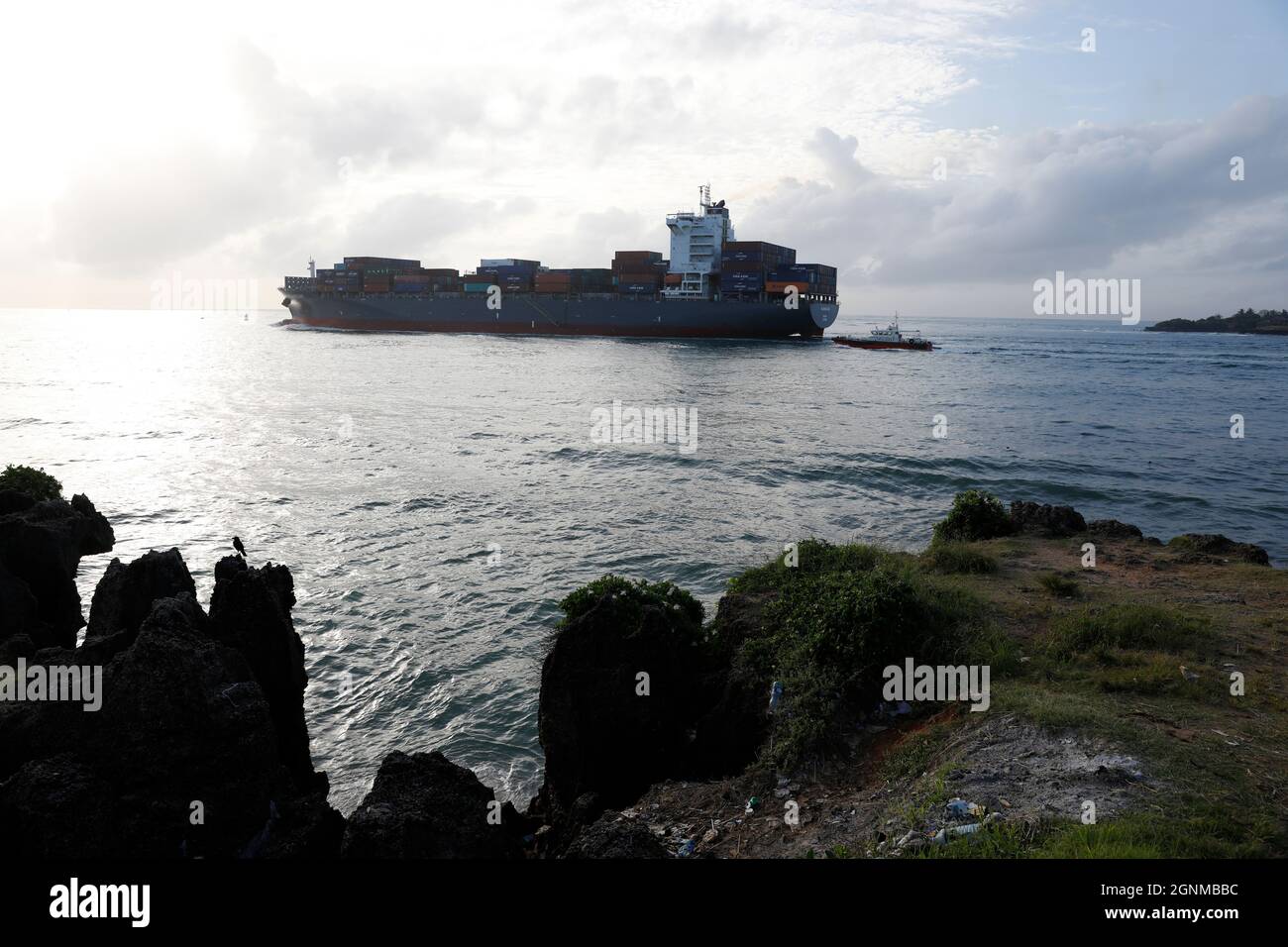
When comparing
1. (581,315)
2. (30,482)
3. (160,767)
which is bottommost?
(160,767)

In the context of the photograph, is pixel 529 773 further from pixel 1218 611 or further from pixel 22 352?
pixel 22 352

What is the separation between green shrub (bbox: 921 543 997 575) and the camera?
11.8 metres

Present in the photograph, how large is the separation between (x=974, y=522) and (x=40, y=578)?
16418 millimetres

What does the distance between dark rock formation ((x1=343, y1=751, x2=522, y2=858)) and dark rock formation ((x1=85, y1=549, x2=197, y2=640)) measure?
510cm

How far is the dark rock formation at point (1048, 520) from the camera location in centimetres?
1469

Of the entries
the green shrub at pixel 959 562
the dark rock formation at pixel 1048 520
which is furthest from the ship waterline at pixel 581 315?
the green shrub at pixel 959 562

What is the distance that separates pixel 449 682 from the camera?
1116cm

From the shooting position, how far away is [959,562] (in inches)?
467

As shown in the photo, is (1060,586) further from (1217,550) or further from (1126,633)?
(1217,550)

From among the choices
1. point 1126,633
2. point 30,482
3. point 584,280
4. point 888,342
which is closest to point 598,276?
point 584,280

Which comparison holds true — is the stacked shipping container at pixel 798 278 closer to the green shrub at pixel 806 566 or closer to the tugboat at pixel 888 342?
the tugboat at pixel 888 342

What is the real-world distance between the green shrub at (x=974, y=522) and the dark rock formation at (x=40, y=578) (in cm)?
1484

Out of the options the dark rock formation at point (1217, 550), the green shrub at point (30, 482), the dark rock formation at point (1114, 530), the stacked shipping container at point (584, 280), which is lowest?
the dark rock formation at point (1217, 550)

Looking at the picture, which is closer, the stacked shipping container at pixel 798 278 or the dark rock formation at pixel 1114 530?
the dark rock formation at pixel 1114 530
